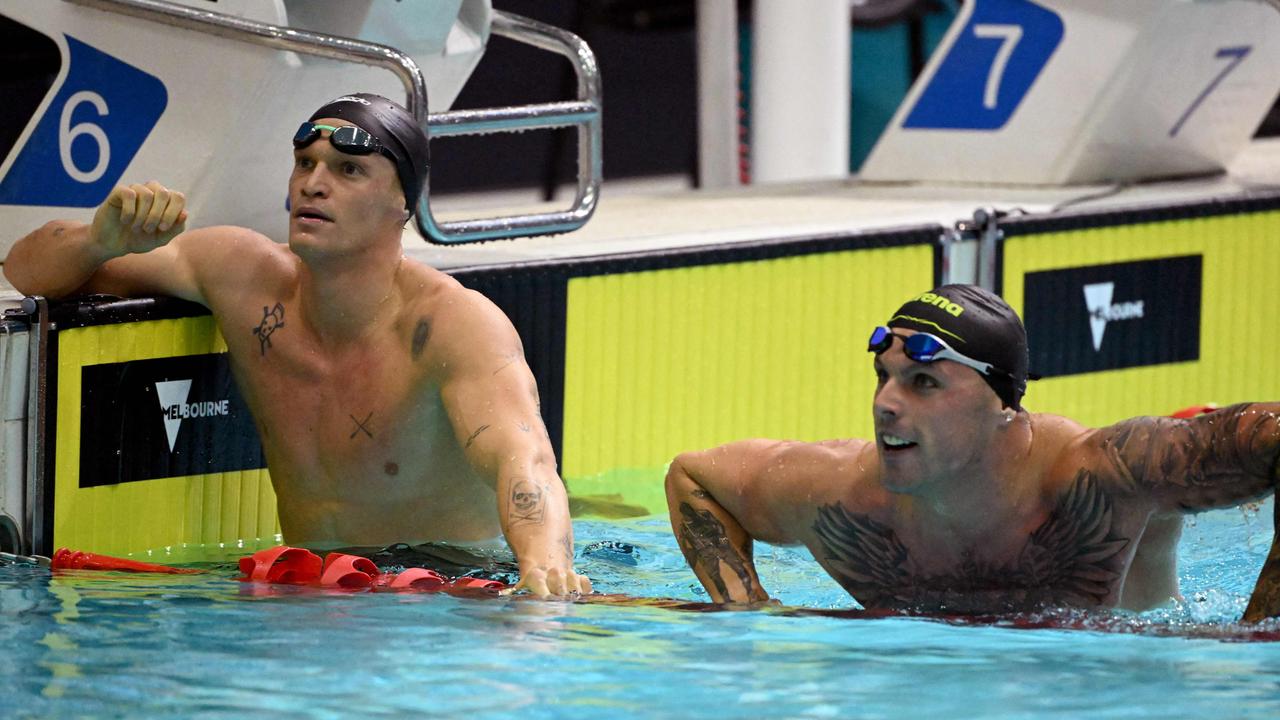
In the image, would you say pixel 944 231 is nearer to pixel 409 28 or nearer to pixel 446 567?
pixel 409 28

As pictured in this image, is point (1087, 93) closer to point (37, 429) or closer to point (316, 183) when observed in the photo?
point (316, 183)

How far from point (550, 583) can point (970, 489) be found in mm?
762

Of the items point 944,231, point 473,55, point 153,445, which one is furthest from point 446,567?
point 944,231

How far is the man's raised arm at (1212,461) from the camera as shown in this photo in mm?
3477

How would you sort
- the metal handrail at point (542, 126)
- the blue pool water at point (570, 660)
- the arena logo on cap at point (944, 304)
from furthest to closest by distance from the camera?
the metal handrail at point (542, 126)
the arena logo on cap at point (944, 304)
the blue pool water at point (570, 660)

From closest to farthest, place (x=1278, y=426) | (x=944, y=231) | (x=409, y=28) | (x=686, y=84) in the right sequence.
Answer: (x=1278, y=426) → (x=409, y=28) → (x=944, y=231) → (x=686, y=84)

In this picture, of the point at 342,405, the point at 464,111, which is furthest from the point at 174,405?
the point at 464,111

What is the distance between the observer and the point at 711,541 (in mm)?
3891

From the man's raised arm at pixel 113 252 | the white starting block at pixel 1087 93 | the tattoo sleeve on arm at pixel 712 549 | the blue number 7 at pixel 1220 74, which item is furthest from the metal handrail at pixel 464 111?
the blue number 7 at pixel 1220 74

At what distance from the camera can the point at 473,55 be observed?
525 centimetres

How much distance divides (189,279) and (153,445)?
0.38 m

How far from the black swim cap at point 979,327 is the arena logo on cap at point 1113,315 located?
2350mm

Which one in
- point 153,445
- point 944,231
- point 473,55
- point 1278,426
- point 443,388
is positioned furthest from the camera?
point 944,231

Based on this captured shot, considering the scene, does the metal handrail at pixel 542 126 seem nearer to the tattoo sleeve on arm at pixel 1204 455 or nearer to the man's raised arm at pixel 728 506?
the man's raised arm at pixel 728 506
